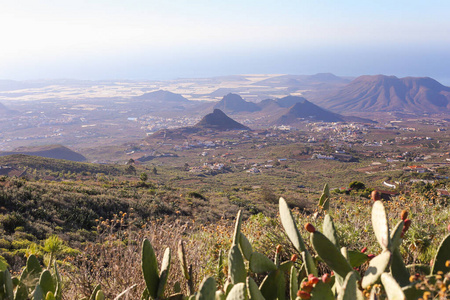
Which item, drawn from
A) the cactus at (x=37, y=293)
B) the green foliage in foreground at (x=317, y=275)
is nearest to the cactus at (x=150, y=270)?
the green foliage in foreground at (x=317, y=275)

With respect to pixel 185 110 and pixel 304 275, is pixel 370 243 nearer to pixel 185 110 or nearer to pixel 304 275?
pixel 304 275

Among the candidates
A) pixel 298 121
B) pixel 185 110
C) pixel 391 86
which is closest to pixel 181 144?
pixel 298 121

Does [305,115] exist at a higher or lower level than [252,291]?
lower

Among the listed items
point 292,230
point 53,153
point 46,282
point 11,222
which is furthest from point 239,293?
point 53,153

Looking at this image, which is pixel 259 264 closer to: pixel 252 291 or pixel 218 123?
pixel 252 291

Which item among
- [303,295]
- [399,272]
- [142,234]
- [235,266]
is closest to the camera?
[303,295]

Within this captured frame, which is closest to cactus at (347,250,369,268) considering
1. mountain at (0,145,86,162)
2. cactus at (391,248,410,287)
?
cactus at (391,248,410,287)

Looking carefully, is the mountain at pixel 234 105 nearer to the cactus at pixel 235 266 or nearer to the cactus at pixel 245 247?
the cactus at pixel 245 247
